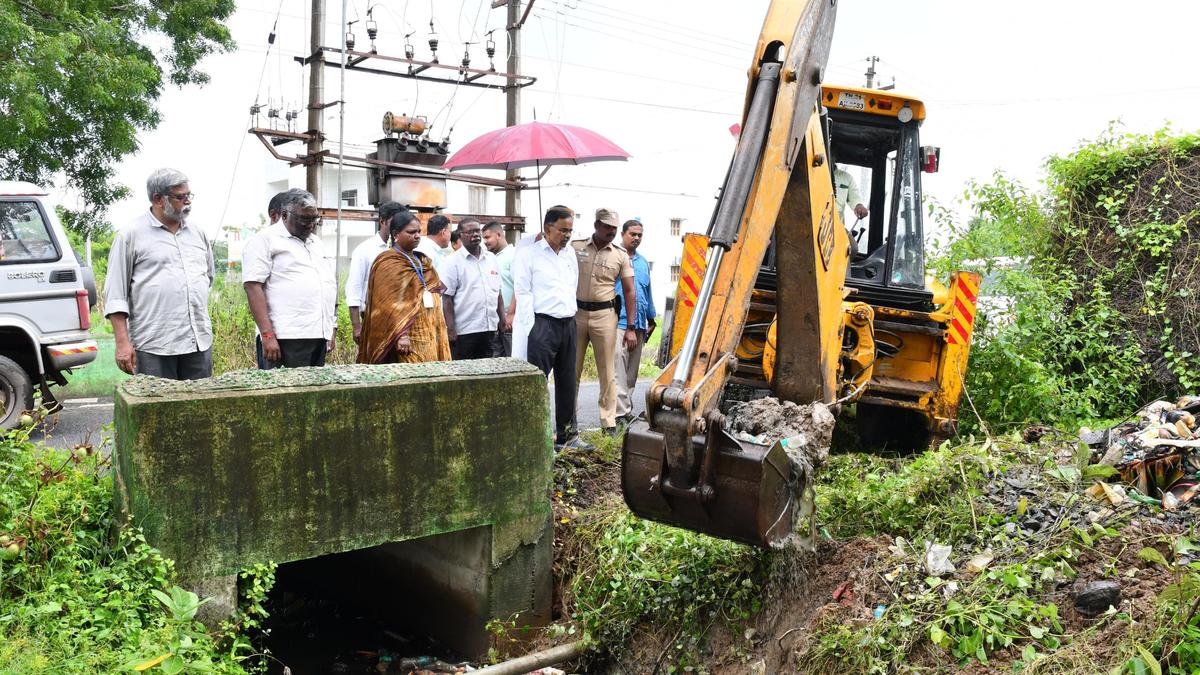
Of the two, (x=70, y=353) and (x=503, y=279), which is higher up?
(x=503, y=279)

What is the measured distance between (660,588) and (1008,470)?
5.76 feet

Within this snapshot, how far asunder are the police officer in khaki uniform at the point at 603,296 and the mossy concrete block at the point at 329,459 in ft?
7.62

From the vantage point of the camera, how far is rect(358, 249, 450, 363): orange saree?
5.94 m

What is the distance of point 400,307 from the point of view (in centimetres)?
596

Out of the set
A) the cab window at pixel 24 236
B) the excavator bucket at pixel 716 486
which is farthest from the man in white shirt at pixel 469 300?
the excavator bucket at pixel 716 486

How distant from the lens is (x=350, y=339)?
462 inches

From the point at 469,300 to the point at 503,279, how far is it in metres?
1.11

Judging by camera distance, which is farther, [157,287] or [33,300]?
[33,300]

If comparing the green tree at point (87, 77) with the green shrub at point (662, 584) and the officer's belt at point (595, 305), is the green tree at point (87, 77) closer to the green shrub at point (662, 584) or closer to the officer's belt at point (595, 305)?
the officer's belt at point (595, 305)

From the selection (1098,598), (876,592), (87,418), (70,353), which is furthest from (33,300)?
(1098,598)

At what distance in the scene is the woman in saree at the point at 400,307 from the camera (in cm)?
594

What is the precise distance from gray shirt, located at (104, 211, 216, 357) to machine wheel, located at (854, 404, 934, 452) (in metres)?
4.42

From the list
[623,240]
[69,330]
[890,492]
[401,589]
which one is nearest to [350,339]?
[69,330]

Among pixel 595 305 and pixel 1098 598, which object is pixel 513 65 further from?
pixel 1098 598
